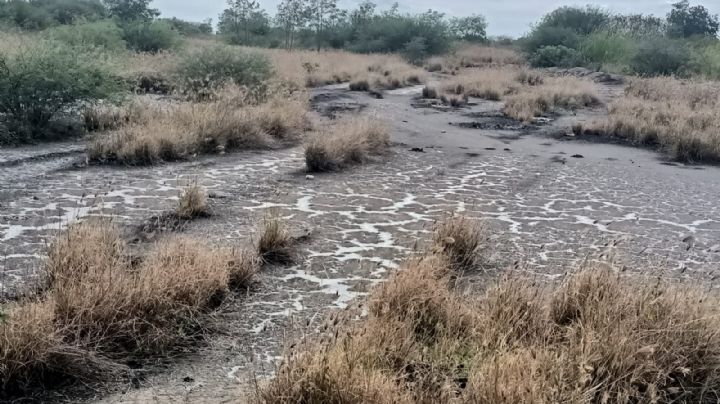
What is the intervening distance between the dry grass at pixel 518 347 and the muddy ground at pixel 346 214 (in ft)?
1.48

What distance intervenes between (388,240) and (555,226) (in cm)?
202

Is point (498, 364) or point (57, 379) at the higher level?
point (498, 364)

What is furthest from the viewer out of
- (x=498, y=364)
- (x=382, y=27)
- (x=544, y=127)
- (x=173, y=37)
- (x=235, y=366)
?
(x=382, y=27)

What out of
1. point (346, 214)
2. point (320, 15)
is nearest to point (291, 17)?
point (320, 15)

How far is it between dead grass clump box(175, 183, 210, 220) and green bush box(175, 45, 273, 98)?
29.3 feet

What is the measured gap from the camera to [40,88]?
987 centimetres

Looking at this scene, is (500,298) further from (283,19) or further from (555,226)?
(283,19)

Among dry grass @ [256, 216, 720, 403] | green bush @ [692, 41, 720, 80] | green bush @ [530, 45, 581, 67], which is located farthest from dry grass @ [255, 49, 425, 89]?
dry grass @ [256, 216, 720, 403]

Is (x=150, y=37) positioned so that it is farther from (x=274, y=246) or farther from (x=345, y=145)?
(x=274, y=246)

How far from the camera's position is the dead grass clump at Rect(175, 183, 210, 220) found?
639 centimetres

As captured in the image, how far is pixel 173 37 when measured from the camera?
2817cm

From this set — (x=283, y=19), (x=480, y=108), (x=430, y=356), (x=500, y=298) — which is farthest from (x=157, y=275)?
(x=283, y=19)

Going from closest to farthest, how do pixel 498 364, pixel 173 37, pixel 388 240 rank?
pixel 498 364 < pixel 388 240 < pixel 173 37

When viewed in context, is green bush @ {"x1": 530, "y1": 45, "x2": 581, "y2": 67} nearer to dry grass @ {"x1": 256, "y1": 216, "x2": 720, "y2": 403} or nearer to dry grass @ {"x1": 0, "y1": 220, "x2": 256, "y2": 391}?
dry grass @ {"x1": 256, "y1": 216, "x2": 720, "y2": 403}
